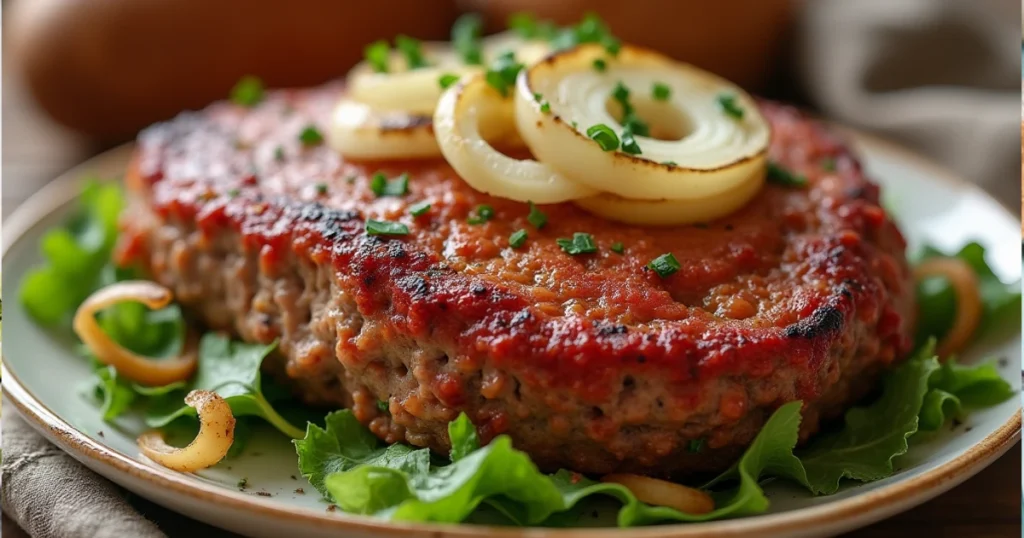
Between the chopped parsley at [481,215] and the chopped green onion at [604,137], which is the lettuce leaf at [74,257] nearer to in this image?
the chopped parsley at [481,215]

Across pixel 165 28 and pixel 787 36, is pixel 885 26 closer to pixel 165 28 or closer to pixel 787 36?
pixel 787 36

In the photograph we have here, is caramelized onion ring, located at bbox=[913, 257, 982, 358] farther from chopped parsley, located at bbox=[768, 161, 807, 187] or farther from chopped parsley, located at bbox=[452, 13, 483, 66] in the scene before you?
chopped parsley, located at bbox=[452, 13, 483, 66]

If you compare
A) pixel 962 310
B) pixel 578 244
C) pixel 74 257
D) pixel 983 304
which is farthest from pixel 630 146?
pixel 74 257

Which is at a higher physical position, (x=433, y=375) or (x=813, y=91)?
(x=433, y=375)

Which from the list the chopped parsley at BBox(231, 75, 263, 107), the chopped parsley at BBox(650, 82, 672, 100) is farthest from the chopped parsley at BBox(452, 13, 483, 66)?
the chopped parsley at BBox(231, 75, 263, 107)

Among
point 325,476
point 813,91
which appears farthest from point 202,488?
point 813,91
